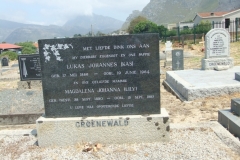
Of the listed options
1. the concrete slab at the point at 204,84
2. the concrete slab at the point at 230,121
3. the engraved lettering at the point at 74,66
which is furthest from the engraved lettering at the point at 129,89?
the concrete slab at the point at 204,84

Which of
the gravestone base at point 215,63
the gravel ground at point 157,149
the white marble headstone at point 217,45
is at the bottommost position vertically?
the gravel ground at point 157,149

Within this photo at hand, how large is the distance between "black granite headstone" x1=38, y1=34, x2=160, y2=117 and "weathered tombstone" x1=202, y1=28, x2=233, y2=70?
764cm

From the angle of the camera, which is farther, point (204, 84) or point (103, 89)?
point (204, 84)

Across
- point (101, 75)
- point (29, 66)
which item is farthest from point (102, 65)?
point (29, 66)

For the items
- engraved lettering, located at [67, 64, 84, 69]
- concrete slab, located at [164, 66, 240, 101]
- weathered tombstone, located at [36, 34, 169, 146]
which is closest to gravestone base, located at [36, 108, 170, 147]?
weathered tombstone, located at [36, 34, 169, 146]

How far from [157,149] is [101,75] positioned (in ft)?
4.33

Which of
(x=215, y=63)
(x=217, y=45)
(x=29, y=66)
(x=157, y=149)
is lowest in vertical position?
(x=157, y=149)

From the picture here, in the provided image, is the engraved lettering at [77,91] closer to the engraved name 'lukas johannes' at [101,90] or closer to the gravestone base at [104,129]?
the engraved name 'lukas johannes' at [101,90]

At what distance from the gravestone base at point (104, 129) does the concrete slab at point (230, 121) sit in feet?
4.01

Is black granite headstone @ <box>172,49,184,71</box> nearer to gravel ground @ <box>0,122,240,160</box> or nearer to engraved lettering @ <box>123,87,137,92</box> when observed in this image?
gravel ground @ <box>0,122,240,160</box>

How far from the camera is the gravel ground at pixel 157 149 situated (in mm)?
3615

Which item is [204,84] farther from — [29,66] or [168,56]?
[168,56]

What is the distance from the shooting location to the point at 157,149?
382cm

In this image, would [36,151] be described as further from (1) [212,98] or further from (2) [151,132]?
(1) [212,98]
